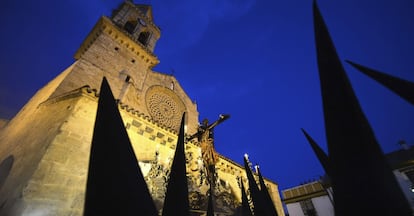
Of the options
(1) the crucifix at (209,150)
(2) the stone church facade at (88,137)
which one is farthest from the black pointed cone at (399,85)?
(2) the stone church facade at (88,137)

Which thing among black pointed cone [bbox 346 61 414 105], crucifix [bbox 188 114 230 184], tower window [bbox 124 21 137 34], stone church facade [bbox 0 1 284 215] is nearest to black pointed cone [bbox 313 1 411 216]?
black pointed cone [bbox 346 61 414 105]

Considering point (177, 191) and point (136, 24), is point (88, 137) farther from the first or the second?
point (136, 24)

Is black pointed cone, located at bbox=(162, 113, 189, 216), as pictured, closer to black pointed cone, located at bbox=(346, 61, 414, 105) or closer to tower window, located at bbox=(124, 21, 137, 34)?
black pointed cone, located at bbox=(346, 61, 414, 105)

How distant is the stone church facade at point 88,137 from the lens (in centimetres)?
416

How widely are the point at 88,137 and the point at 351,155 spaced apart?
6555 millimetres

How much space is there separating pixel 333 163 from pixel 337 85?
42 cm

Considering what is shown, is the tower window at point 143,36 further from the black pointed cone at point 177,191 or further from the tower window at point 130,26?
the black pointed cone at point 177,191

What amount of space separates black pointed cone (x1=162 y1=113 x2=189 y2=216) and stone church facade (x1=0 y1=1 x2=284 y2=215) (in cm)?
441

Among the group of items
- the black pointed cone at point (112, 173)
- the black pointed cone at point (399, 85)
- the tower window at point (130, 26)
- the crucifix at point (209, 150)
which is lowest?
the black pointed cone at point (112, 173)

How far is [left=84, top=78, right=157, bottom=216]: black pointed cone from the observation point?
33.2 inches

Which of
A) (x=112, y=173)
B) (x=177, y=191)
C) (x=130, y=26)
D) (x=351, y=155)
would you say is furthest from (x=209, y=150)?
(x=130, y=26)

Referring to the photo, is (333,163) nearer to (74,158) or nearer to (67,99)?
(74,158)

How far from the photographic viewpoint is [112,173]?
37.0 inches

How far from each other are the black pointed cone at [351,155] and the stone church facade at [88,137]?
5667 millimetres
